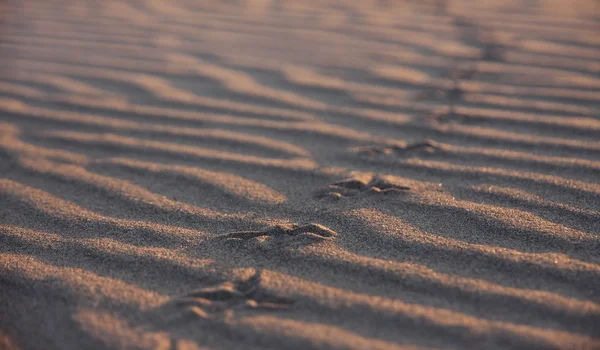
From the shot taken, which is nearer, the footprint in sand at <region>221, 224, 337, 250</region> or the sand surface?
the sand surface

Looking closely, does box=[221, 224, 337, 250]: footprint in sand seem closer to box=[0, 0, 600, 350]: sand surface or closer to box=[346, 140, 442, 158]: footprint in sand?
box=[0, 0, 600, 350]: sand surface

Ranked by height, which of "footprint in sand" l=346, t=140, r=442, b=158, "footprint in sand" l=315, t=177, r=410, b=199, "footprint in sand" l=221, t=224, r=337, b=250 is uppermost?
"footprint in sand" l=346, t=140, r=442, b=158

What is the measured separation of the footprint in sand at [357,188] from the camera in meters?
1.57

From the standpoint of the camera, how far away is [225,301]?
114 centimetres

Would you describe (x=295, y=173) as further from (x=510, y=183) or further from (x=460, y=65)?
(x=460, y=65)

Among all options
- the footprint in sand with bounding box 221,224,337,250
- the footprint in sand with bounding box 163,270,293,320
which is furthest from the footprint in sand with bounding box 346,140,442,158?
the footprint in sand with bounding box 163,270,293,320

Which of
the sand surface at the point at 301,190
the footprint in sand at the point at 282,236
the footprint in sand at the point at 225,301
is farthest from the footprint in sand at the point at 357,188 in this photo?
the footprint in sand at the point at 225,301

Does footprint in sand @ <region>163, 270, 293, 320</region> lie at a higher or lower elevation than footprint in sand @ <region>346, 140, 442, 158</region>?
lower

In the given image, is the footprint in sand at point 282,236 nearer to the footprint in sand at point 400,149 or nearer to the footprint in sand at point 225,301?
the footprint in sand at point 225,301

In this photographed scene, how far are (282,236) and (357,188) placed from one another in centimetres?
34

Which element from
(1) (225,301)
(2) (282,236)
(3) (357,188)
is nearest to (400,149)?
(3) (357,188)

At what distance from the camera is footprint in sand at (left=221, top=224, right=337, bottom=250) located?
4.39 feet

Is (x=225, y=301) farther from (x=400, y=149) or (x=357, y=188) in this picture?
(x=400, y=149)

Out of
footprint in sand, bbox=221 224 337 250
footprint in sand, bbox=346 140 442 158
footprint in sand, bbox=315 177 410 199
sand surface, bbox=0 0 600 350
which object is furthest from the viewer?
footprint in sand, bbox=346 140 442 158
